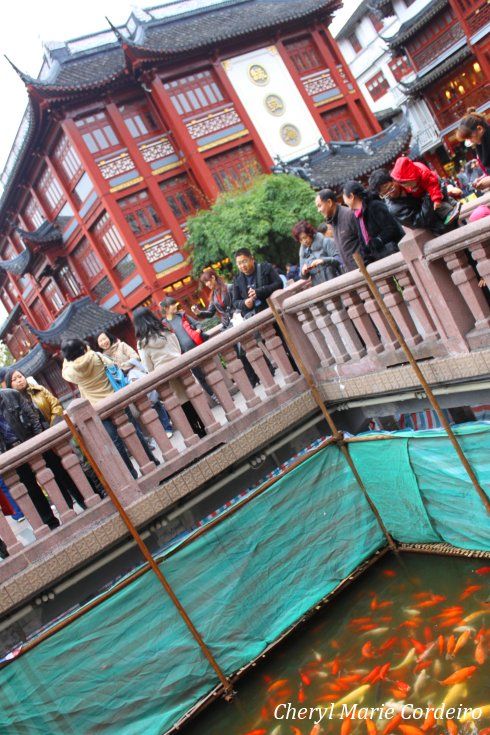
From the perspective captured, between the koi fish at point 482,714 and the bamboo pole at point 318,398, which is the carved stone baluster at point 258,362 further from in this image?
the koi fish at point 482,714

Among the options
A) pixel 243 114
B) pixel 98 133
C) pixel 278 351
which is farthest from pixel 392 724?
pixel 243 114

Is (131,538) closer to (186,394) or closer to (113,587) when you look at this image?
(113,587)

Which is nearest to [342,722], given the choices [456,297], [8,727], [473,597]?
[473,597]

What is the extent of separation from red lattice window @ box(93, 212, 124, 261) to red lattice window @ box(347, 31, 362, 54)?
109 ft

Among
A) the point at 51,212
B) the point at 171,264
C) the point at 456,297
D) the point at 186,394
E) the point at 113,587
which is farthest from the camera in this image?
the point at 51,212

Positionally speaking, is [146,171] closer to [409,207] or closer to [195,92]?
[195,92]

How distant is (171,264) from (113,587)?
1868cm

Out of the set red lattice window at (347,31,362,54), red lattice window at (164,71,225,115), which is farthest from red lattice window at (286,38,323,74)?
red lattice window at (347,31,362,54)

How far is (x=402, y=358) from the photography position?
18.8 feet

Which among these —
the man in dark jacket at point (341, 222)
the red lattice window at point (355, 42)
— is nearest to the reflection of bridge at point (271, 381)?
the man in dark jacket at point (341, 222)

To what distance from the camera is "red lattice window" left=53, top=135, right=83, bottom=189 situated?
23375mm

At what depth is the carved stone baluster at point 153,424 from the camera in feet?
19.4

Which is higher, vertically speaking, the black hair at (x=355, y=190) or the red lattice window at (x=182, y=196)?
the red lattice window at (x=182, y=196)

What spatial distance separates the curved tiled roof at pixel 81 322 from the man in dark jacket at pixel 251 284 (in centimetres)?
1758
